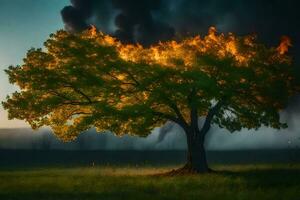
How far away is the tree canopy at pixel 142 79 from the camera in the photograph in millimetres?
41094

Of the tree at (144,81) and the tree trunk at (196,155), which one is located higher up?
the tree at (144,81)

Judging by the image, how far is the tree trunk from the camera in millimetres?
46312

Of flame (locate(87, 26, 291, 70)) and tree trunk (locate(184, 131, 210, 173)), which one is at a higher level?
flame (locate(87, 26, 291, 70))

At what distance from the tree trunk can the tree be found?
9 cm

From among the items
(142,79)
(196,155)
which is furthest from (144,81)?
(196,155)

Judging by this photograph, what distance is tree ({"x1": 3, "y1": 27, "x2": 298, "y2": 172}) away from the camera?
41.1 m

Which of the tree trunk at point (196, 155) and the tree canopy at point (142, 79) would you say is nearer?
the tree canopy at point (142, 79)

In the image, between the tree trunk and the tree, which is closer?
the tree

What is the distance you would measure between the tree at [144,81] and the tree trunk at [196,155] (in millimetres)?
86

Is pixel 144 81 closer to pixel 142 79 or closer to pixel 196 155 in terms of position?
pixel 142 79

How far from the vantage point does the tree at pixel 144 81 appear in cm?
4112

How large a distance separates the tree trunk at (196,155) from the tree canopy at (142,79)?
2.61 metres

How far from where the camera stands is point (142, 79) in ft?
138

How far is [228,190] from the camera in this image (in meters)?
27.3
